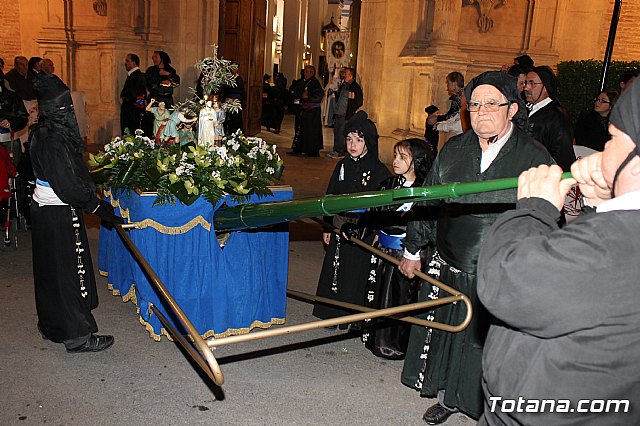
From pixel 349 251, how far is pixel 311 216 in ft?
6.30

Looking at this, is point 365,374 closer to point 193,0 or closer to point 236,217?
point 236,217

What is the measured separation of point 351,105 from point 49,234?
32.3 ft

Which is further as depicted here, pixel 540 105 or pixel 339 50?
pixel 339 50

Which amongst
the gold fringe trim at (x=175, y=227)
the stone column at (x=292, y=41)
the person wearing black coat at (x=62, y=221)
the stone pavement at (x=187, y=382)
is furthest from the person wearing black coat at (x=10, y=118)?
the stone column at (x=292, y=41)

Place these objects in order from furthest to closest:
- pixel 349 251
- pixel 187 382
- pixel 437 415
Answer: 1. pixel 349 251
2. pixel 187 382
3. pixel 437 415

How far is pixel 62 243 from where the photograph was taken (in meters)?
4.53

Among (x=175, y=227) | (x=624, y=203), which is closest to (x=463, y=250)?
(x=624, y=203)

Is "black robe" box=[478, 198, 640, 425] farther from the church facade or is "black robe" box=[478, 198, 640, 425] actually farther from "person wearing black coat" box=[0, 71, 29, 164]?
the church facade

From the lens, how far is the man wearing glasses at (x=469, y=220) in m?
3.62

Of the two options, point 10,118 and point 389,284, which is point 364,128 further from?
point 10,118

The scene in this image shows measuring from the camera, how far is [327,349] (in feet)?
16.9

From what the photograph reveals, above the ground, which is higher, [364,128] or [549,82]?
[549,82]

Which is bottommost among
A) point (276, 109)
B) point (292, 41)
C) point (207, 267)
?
point (276, 109)

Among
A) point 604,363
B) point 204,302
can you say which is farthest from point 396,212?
point 604,363
